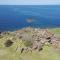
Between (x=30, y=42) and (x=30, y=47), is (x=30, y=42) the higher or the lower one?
the higher one

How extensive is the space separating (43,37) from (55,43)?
2511mm

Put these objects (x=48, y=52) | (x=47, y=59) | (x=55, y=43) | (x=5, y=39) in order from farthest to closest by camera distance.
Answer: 1. (x=5, y=39)
2. (x=55, y=43)
3. (x=48, y=52)
4. (x=47, y=59)

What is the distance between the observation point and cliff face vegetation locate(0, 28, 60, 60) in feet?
89.6

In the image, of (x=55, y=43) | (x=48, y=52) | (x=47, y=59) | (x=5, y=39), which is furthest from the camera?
(x=5, y=39)

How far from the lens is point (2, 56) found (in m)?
Answer: 27.4

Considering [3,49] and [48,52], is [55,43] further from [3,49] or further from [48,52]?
[3,49]

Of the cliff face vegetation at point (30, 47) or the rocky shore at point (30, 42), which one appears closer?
the cliff face vegetation at point (30, 47)

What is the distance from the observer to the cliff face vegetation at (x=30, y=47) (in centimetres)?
2731

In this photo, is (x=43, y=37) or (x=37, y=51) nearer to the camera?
(x=37, y=51)

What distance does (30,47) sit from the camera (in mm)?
30250

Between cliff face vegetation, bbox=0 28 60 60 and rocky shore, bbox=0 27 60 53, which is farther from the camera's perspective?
rocky shore, bbox=0 27 60 53

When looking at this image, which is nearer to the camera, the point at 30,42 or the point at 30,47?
the point at 30,47

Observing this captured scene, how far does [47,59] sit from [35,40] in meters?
6.10

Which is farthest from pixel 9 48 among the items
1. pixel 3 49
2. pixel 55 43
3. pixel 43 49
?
pixel 55 43
